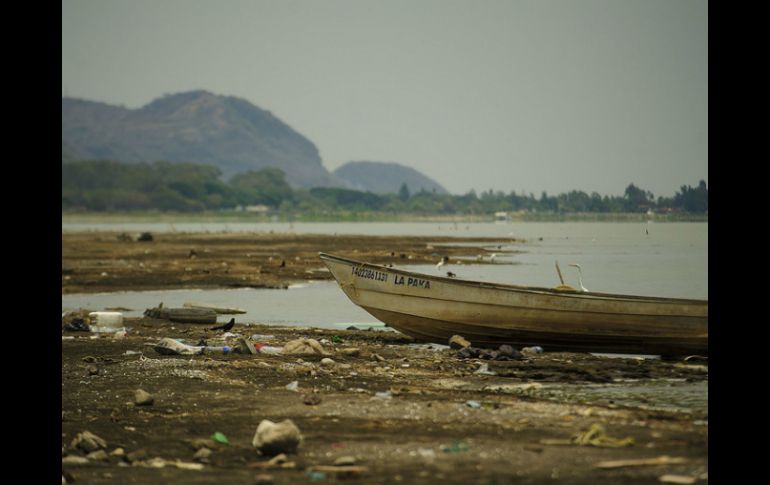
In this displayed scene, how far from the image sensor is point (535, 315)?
52.0 feet

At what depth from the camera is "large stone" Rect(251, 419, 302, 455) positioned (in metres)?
8.95

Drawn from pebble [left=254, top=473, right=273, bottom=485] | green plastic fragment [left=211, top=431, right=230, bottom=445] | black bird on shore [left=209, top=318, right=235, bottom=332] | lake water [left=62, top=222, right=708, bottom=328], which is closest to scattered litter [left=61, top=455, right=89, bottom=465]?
green plastic fragment [left=211, top=431, right=230, bottom=445]

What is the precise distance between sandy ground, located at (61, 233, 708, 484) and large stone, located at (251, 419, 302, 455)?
0.31 feet

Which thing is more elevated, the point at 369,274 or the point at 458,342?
the point at 369,274

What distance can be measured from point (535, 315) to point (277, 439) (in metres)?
7.84

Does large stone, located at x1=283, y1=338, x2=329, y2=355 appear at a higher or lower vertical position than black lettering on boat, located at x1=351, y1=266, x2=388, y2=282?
lower

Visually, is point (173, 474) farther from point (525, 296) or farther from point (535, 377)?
point (525, 296)

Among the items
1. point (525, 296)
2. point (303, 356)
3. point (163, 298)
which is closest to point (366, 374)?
point (303, 356)

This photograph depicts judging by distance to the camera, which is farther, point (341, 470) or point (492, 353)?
point (492, 353)

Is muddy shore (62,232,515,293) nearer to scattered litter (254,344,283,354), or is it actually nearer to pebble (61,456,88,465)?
scattered litter (254,344,283,354)

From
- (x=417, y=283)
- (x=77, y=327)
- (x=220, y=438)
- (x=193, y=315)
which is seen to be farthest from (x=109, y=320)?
(x=220, y=438)

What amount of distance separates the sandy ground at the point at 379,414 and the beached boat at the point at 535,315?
0.44m

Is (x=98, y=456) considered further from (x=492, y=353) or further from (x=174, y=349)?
(x=492, y=353)

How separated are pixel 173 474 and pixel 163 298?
20767mm
